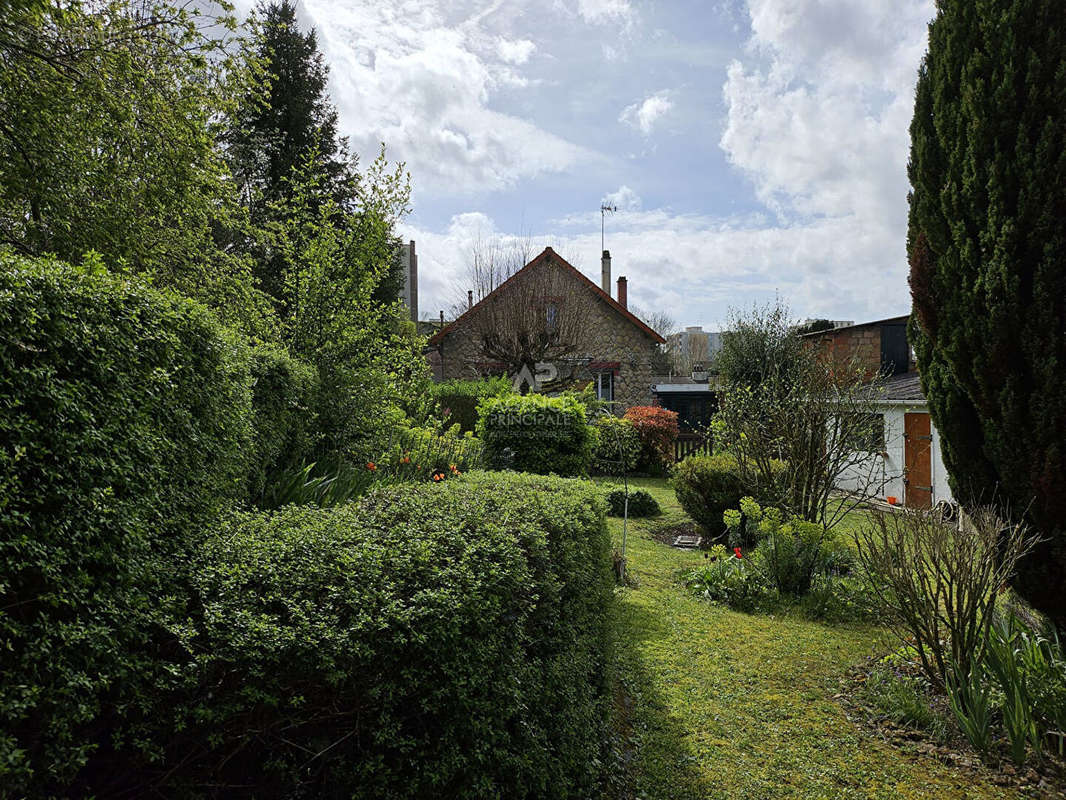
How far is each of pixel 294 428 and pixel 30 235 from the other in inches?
114

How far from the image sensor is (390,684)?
Result: 1.61m

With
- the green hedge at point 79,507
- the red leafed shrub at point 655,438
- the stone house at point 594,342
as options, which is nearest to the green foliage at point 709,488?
the red leafed shrub at point 655,438

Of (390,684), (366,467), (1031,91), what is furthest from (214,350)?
(1031,91)

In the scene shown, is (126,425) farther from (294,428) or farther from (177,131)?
(177,131)

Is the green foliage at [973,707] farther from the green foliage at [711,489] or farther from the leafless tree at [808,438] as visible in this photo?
the green foliage at [711,489]

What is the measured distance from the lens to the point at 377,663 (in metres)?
1.63

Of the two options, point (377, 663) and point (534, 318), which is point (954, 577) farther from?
point (534, 318)

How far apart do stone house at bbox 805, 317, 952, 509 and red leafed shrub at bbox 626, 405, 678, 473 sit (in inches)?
159

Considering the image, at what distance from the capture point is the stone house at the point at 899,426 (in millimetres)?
10695

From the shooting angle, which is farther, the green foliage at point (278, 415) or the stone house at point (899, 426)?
the stone house at point (899, 426)

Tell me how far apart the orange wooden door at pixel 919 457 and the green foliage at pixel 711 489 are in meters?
4.78

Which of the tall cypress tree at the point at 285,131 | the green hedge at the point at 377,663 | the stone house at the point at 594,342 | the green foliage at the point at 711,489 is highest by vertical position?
the tall cypress tree at the point at 285,131

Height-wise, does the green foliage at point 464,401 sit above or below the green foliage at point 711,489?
above

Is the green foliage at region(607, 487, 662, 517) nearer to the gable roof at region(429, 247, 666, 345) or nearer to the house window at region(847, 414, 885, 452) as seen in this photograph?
the house window at region(847, 414, 885, 452)
